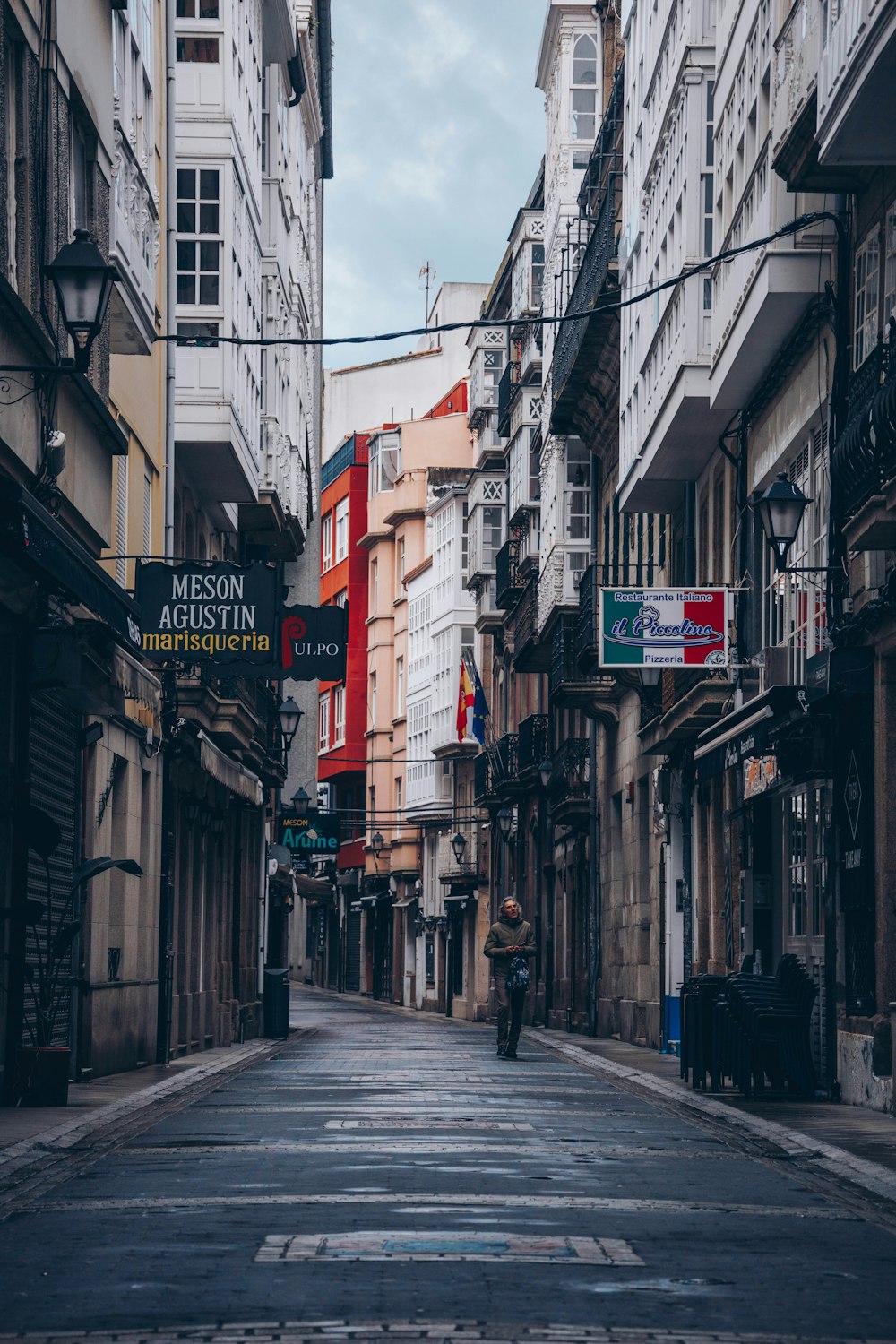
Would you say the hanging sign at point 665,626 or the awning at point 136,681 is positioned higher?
the hanging sign at point 665,626

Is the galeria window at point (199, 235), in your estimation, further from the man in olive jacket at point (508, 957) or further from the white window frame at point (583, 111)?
the white window frame at point (583, 111)

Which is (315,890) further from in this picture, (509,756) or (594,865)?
(594,865)

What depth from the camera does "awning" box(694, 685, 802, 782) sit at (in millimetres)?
19578

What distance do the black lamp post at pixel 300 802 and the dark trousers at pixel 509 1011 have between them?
20.1 metres

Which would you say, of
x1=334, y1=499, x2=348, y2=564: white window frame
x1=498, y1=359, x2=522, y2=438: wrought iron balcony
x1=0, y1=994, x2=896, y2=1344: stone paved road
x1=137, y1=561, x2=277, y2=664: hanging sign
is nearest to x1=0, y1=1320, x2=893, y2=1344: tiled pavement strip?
x1=0, y1=994, x2=896, y2=1344: stone paved road

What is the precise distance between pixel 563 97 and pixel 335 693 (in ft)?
164

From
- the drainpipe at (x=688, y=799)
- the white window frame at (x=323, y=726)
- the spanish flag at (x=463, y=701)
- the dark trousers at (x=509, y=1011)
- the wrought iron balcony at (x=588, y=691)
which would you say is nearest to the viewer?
the dark trousers at (x=509, y=1011)

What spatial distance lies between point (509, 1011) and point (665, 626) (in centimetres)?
488

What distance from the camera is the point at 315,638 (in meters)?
26.7

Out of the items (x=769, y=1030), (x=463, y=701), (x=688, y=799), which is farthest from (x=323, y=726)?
(x=769, y=1030)

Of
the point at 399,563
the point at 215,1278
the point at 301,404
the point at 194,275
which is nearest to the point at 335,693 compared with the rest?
the point at 399,563

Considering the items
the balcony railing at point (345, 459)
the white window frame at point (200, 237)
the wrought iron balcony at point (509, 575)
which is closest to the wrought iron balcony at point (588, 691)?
the white window frame at point (200, 237)

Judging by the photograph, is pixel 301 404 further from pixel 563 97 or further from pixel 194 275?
pixel 194 275

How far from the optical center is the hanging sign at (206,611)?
21.3 meters
